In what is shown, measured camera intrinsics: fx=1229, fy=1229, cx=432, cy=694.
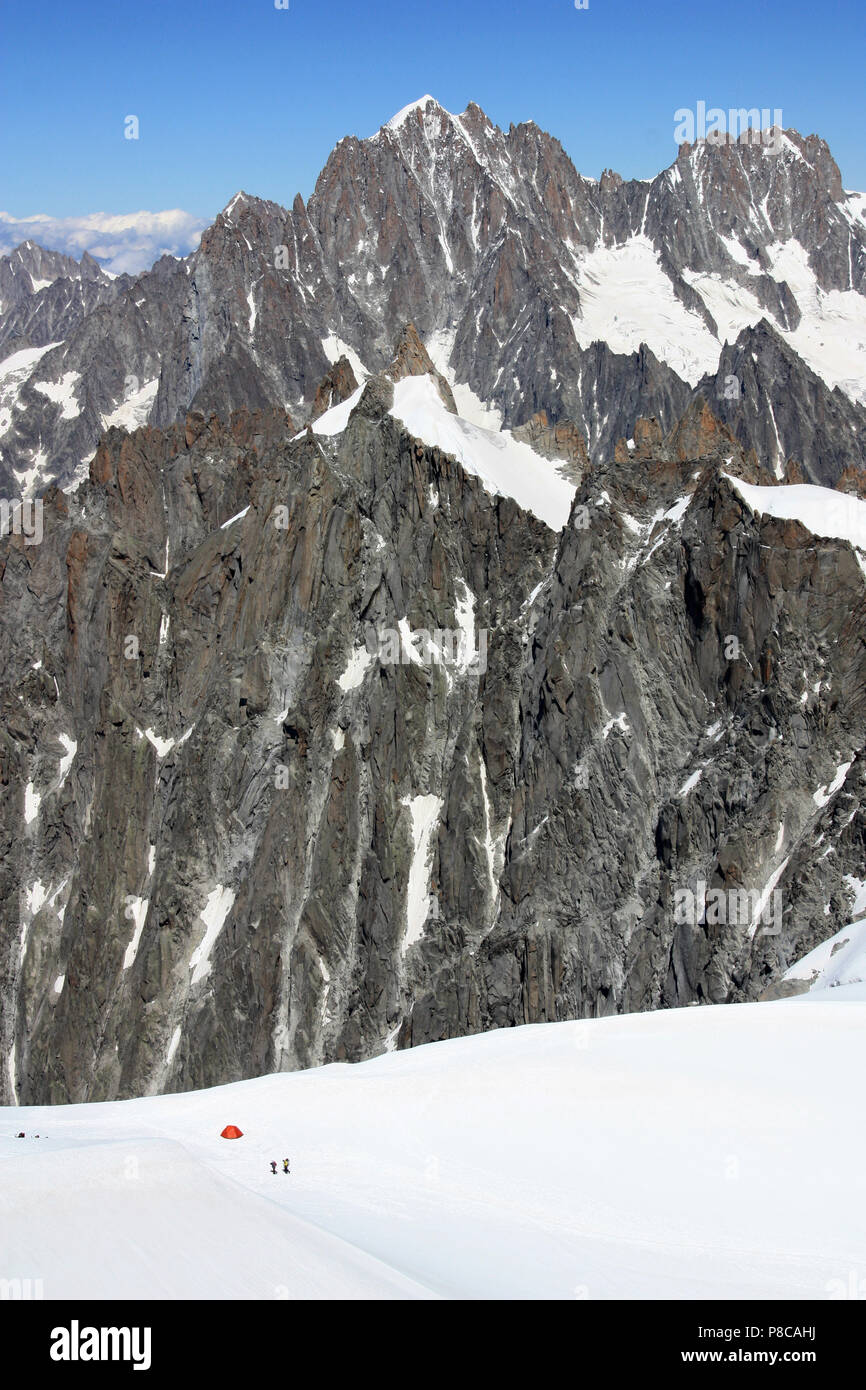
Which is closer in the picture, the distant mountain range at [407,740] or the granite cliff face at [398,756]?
the distant mountain range at [407,740]

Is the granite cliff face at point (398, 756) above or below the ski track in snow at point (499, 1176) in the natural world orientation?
above

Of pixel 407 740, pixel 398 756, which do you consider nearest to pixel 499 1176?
pixel 407 740

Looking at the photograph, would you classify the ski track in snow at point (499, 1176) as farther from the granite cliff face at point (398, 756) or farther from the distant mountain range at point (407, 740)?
the granite cliff face at point (398, 756)

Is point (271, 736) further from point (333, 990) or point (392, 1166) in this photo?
point (392, 1166)

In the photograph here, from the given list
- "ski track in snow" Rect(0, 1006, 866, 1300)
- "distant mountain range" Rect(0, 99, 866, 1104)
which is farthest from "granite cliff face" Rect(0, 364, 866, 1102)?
"ski track in snow" Rect(0, 1006, 866, 1300)

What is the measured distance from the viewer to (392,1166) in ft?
85.3

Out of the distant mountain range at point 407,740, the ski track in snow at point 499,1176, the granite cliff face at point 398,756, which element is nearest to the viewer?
the ski track in snow at point 499,1176

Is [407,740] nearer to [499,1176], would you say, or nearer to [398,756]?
[398,756]

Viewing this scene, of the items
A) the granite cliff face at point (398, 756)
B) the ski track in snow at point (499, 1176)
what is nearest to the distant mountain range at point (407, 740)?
the granite cliff face at point (398, 756)

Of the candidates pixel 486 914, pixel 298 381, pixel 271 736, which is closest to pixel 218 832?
pixel 271 736

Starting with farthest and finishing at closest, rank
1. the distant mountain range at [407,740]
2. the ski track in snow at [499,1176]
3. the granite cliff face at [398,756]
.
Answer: the granite cliff face at [398,756]
the distant mountain range at [407,740]
the ski track in snow at [499,1176]

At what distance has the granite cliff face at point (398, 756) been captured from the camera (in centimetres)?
5778

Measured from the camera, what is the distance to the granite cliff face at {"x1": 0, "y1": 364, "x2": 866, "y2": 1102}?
5778cm

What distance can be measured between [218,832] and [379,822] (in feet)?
48.2
